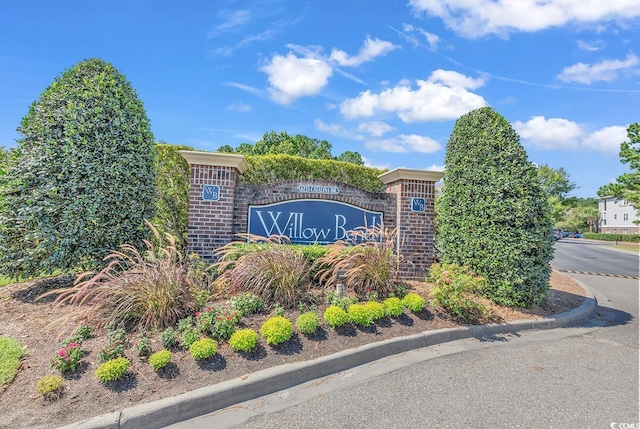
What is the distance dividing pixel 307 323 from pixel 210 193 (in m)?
3.38

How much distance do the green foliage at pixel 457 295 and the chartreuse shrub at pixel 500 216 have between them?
2.09 feet

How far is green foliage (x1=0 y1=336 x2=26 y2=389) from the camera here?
3.05 meters

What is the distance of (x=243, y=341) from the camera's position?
3492 millimetres

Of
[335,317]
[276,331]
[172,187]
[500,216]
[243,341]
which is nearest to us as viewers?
[243,341]

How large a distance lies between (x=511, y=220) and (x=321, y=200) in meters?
3.37

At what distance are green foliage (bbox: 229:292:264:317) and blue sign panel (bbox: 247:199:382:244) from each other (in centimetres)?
214

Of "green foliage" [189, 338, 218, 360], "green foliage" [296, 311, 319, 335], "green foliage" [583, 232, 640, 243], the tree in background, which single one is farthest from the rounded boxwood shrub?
"green foliage" [583, 232, 640, 243]

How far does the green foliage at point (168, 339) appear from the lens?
3497mm

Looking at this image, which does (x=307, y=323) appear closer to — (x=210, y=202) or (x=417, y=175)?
(x=210, y=202)

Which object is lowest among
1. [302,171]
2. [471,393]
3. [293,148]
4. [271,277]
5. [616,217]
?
[471,393]

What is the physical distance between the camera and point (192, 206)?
6.11 m

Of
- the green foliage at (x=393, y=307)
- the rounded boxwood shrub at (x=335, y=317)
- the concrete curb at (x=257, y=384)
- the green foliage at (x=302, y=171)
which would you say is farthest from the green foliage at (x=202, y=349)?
the green foliage at (x=302, y=171)

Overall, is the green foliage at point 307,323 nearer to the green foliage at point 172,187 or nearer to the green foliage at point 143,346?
the green foliage at point 143,346

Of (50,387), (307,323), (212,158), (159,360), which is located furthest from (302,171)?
(50,387)
